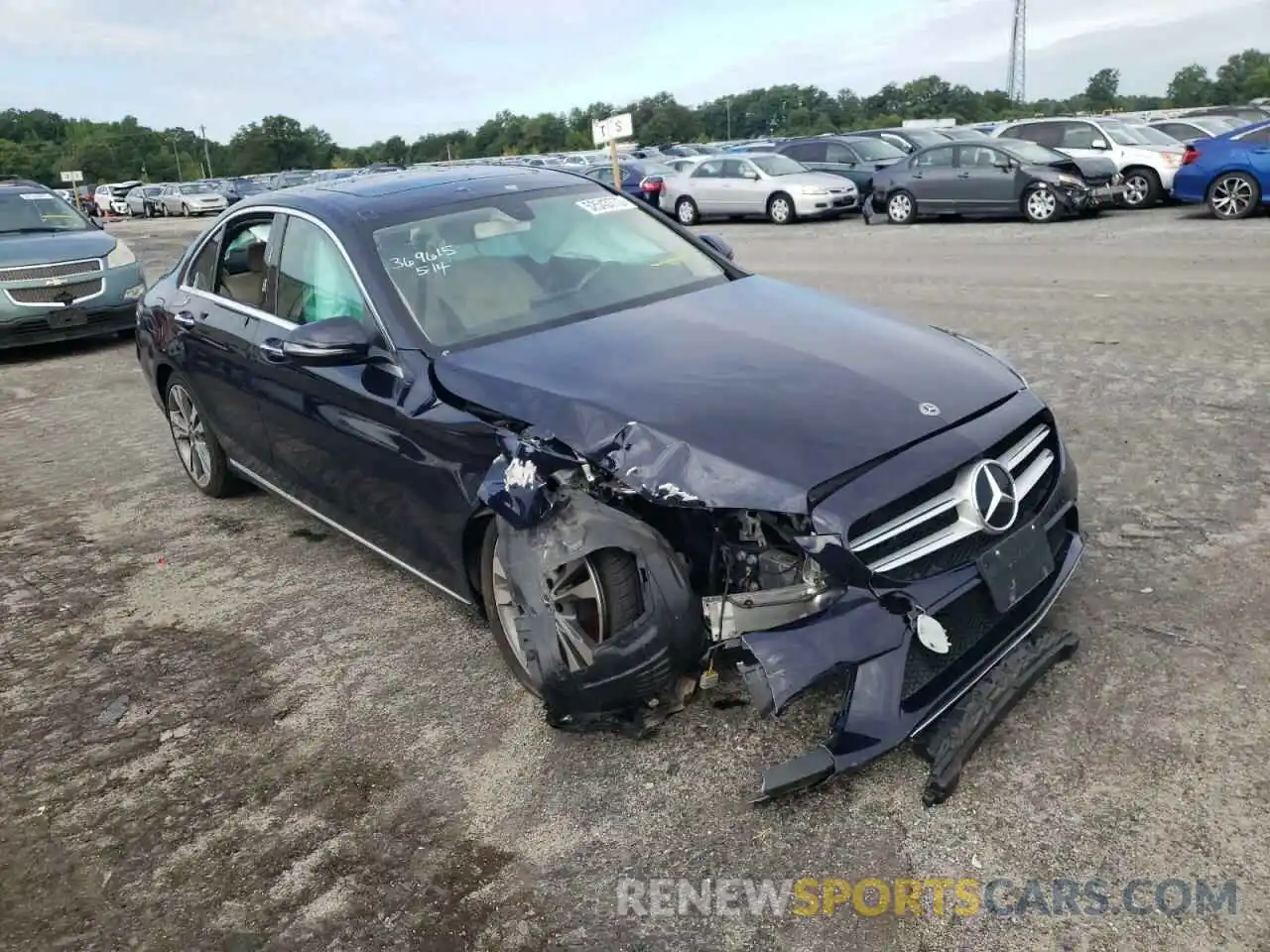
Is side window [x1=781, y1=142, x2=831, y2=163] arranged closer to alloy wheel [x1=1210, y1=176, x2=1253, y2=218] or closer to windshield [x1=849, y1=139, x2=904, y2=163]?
windshield [x1=849, y1=139, x2=904, y2=163]

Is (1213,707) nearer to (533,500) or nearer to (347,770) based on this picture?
(533,500)

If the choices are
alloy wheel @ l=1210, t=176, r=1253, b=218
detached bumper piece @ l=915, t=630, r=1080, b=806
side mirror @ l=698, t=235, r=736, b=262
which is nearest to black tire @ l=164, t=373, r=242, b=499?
side mirror @ l=698, t=235, r=736, b=262

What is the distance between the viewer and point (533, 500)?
3158 millimetres

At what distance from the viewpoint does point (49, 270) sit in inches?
421

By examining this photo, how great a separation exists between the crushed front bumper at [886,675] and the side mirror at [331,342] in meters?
1.92

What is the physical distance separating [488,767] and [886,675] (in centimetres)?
129

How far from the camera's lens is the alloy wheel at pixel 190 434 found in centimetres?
593

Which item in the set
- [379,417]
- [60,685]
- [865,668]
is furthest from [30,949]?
[865,668]

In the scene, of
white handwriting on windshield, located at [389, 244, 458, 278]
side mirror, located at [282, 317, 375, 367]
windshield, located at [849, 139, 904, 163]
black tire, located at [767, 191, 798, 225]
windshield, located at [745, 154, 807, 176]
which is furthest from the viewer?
windshield, located at [849, 139, 904, 163]

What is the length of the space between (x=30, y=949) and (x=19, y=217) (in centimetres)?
1131

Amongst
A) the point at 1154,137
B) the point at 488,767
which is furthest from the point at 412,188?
the point at 1154,137

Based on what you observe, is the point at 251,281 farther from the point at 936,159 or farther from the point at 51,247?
the point at 936,159

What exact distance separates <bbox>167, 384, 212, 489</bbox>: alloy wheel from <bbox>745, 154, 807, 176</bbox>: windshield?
16594mm

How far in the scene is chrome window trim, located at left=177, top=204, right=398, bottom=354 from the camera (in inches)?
158
